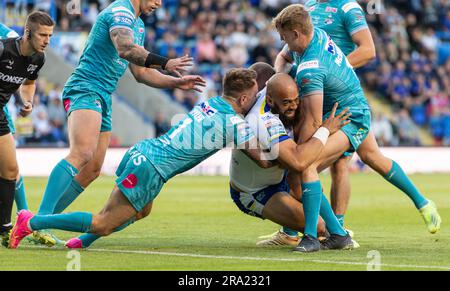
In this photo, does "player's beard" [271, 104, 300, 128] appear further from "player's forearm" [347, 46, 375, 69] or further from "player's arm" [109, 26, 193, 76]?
"player's forearm" [347, 46, 375, 69]

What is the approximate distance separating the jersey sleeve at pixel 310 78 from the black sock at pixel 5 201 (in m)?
3.09

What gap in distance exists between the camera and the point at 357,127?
8922 millimetres

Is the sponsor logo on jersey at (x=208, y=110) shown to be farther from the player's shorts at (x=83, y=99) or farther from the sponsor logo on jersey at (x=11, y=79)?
the sponsor logo on jersey at (x=11, y=79)

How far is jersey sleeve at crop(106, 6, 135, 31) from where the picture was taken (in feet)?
29.9

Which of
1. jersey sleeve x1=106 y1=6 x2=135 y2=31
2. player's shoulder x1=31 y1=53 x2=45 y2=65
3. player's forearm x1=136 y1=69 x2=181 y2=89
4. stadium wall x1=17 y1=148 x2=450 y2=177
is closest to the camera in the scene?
jersey sleeve x1=106 y1=6 x2=135 y2=31

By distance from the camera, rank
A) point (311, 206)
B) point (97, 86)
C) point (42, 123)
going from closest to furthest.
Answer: point (311, 206), point (97, 86), point (42, 123)

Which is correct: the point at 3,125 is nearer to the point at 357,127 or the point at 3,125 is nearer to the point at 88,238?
the point at 88,238

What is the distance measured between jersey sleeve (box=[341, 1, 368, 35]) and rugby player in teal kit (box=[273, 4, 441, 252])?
114 centimetres

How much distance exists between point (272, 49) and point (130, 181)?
63.1 ft

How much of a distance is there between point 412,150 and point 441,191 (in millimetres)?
7232

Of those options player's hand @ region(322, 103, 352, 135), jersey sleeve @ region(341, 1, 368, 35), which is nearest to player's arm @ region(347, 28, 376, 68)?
jersey sleeve @ region(341, 1, 368, 35)

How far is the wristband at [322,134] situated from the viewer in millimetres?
8375

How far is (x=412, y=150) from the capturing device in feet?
82.1

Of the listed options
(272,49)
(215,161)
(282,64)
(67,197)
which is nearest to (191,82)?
(282,64)
